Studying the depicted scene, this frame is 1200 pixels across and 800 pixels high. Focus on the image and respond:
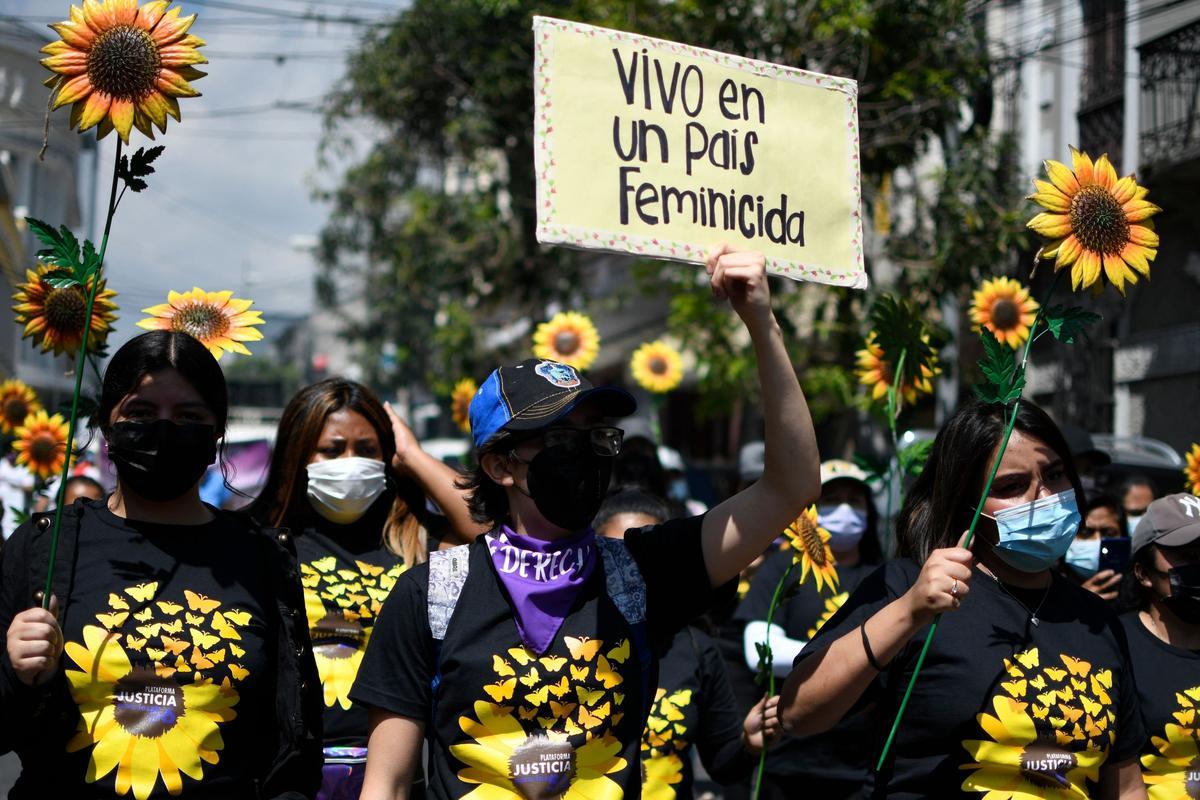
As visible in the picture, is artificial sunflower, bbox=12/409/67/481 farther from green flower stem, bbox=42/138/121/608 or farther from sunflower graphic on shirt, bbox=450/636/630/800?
sunflower graphic on shirt, bbox=450/636/630/800

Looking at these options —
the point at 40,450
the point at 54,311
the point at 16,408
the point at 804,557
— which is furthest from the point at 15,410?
the point at 804,557

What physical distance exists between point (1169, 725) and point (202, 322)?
9.17 ft

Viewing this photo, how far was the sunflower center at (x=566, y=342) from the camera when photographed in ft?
22.7

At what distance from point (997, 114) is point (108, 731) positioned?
1749cm

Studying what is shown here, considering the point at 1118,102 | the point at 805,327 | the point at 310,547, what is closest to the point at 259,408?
the point at 805,327

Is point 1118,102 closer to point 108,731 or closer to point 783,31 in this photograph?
point 783,31

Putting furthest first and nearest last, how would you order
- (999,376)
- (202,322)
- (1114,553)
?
(1114,553)
(202,322)
(999,376)

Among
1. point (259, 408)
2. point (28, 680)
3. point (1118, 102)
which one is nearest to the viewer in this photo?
point (28, 680)

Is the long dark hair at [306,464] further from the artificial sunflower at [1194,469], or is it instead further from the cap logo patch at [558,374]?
the artificial sunflower at [1194,469]

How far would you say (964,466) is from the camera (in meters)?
3.10

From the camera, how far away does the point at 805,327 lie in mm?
18719

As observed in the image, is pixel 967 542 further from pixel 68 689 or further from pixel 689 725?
pixel 68 689

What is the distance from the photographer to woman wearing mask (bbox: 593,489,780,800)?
3.86 m

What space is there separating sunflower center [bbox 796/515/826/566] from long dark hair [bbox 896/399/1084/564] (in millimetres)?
1030
